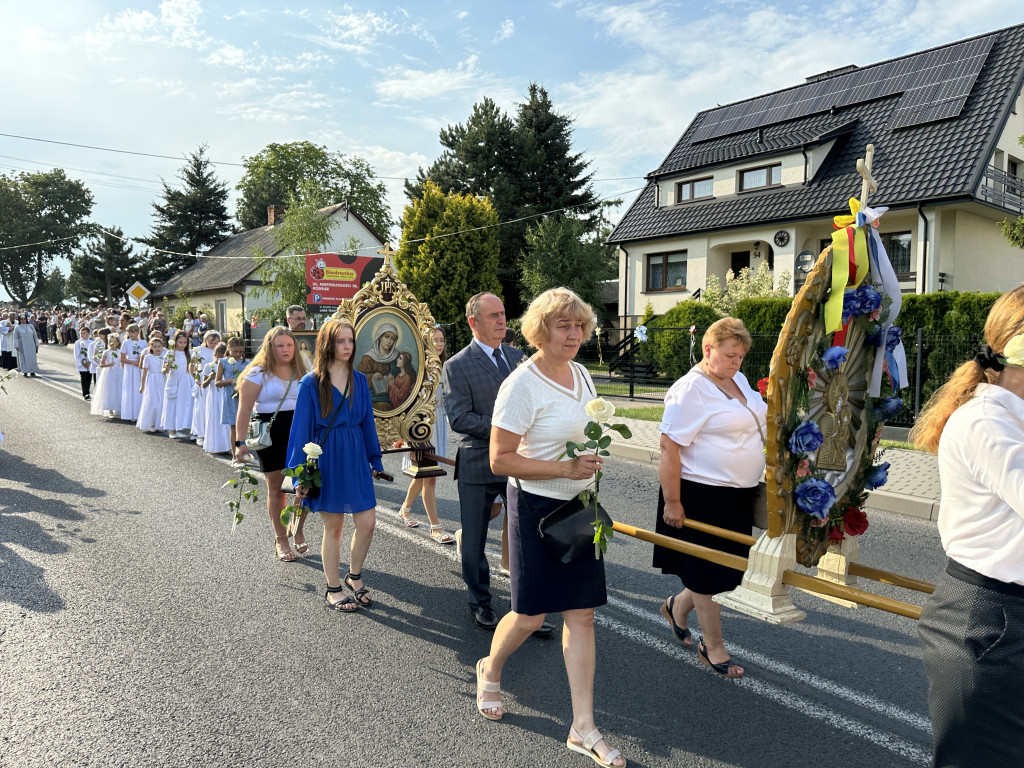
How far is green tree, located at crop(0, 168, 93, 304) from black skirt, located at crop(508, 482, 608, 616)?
84.8m

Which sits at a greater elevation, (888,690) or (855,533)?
(855,533)

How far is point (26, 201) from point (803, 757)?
88.9 meters

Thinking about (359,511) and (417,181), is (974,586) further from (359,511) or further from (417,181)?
(417,181)

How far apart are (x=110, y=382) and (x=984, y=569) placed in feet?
52.2

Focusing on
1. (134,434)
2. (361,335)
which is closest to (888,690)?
(361,335)

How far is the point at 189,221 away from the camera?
60250mm

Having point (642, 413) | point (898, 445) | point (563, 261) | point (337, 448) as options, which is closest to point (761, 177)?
point (563, 261)

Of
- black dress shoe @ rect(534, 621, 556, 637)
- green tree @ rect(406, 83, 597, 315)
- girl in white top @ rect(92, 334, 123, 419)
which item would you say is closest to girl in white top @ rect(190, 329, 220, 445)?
girl in white top @ rect(92, 334, 123, 419)

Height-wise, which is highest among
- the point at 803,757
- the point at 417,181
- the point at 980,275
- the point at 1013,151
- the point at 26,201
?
the point at 26,201

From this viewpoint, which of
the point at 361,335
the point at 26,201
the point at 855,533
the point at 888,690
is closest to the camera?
the point at 855,533

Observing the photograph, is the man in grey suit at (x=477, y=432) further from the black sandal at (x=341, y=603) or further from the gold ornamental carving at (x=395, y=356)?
the gold ornamental carving at (x=395, y=356)

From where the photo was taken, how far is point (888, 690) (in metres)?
3.66

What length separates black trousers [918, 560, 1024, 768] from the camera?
6.68 ft

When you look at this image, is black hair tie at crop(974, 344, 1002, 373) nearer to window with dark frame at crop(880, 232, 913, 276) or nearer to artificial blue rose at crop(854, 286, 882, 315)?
artificial blue rose at crop(854, 286, 882, 315)
